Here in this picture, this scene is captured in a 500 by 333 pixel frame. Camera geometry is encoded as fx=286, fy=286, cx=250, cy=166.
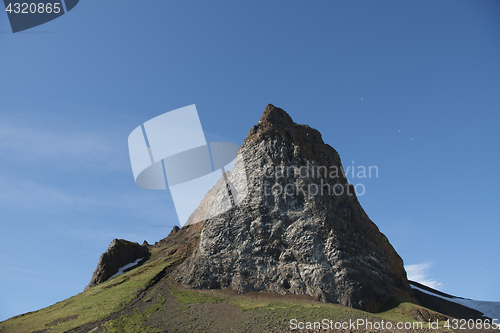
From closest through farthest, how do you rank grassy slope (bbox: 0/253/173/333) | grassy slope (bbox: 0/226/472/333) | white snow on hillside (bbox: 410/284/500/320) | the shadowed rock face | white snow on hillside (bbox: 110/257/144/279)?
1. grassy slope (bbox: 0/226/472/333)
2. grassy slope (bbox: 0/253/173/333)
3. the shadowed rock face
4. white snow on hillside (bbox: 410/284/500/320)
5. white snow on hillside (bbox: 110/257/144/279)

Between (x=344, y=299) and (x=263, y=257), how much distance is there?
38.8 feet

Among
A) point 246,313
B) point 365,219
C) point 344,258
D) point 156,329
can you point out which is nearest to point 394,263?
point 365,219

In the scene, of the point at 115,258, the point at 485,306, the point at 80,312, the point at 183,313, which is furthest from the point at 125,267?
the point at 485,306

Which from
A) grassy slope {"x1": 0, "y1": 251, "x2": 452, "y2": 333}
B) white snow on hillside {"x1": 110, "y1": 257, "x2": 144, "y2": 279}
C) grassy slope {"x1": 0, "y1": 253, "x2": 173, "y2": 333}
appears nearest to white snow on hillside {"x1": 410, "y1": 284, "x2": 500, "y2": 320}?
grassy slope {"x1": 0, "y1": 251, "x2": 452, "y2": 333}

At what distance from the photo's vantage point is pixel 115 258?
224 ft

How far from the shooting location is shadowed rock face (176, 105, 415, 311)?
3656cm

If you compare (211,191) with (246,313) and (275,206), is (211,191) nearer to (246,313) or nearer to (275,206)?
(275,206)

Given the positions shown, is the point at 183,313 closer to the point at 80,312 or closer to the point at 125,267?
the point at 80,312

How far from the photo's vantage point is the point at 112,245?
70.9 metres

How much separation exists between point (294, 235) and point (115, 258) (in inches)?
1946

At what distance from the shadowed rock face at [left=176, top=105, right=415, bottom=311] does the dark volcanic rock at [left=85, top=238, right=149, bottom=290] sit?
25.5 m

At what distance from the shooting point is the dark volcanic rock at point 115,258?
63000 millimetres

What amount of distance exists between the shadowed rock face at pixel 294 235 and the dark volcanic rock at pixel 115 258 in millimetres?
25472

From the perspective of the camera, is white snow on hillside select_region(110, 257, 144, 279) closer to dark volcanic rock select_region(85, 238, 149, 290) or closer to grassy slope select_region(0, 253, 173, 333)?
dark volcanic rock select_region(85, 238, 149, 290)
